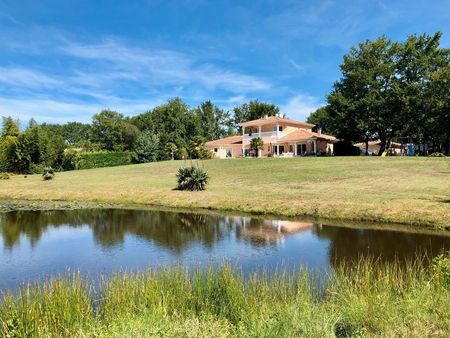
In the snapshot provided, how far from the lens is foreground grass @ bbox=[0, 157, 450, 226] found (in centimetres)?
1909

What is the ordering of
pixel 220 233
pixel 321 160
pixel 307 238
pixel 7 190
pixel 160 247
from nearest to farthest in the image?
pixel 160 247 < pixel 307 238 < pixel 220 233 < pixel 7 190 < pixel 321 160

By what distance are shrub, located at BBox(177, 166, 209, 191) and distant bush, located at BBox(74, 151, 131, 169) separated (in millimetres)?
33636

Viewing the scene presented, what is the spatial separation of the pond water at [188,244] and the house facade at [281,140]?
39047 mm

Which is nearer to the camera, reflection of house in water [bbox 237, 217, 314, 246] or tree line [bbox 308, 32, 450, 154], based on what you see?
reflection of house in water [bbox 237, 217, 314, 246]

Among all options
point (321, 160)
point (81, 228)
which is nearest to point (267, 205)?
point (81, 228)

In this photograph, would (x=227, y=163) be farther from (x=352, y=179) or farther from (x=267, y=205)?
(x=267, y=205)

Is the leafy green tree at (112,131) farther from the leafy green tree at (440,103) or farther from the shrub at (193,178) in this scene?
the leafy green tree at (440,103)

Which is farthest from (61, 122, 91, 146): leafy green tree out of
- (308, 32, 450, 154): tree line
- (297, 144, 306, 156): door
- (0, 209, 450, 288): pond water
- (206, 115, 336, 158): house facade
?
(0, 209, 450, 288): pond water

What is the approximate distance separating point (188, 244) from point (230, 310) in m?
7.85

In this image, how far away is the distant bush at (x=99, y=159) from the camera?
189 feet

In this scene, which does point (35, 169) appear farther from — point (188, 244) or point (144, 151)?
point (188, 244)

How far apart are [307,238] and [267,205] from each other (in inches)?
273

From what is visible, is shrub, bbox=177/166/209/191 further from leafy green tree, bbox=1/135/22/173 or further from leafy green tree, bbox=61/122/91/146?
leafy green tree, bbox=61/122/91/146

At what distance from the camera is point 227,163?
154ft
